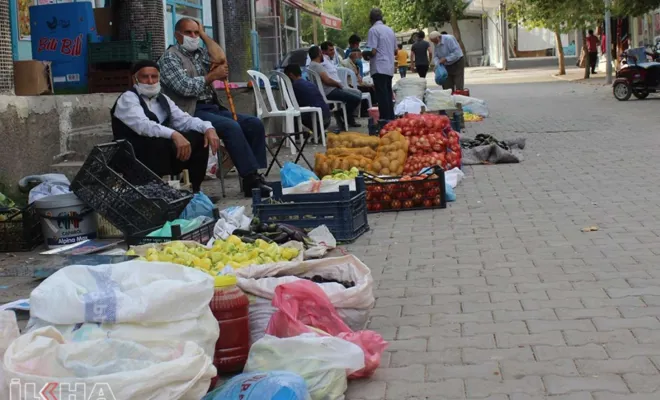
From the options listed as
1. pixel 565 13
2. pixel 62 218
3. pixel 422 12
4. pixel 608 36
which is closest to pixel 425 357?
pixel 62 218

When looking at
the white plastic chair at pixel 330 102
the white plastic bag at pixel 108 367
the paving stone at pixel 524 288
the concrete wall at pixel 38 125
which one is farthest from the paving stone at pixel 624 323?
the white plastic chair at pixel 330 102

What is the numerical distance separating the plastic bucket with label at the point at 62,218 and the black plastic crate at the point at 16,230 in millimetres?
138

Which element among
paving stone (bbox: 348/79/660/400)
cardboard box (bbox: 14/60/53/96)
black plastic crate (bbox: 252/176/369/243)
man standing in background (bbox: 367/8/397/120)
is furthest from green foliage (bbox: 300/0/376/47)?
black plastic crate (bbox: 252/176/369/243)

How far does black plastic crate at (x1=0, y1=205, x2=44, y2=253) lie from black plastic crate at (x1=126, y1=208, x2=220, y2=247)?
0.99 metres

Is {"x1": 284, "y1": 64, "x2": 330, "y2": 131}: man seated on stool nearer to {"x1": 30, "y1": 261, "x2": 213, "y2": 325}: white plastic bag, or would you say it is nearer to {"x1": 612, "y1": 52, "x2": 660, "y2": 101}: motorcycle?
{"x1": 612, "y1": 52, "x2": 660, "y2": 101}: motorcycle

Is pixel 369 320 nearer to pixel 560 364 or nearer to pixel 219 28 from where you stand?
pixel 560 364

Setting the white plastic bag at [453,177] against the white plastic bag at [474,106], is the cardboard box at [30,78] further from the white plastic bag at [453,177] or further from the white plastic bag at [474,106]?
the white plastic bag at [474,106]

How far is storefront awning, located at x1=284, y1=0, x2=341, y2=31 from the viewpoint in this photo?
24658 mm

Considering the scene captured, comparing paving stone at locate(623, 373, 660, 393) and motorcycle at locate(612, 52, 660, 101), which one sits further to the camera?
motorcycle at locate(612, 52, 660, 101)

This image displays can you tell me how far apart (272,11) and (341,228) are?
61.0 feet

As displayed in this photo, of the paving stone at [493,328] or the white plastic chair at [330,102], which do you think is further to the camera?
the white plastic chair at [330,102]

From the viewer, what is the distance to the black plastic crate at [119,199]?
7.26m

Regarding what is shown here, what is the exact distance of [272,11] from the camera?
83.1 ft

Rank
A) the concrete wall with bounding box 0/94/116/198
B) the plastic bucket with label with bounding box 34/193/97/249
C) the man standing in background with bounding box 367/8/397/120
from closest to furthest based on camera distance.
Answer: the plastic bucket with label with bounding box 34/193/97/249
the concrete wall with bounding box 0/94/116/198
the man standing in background with bounding box 367/8/397/120
